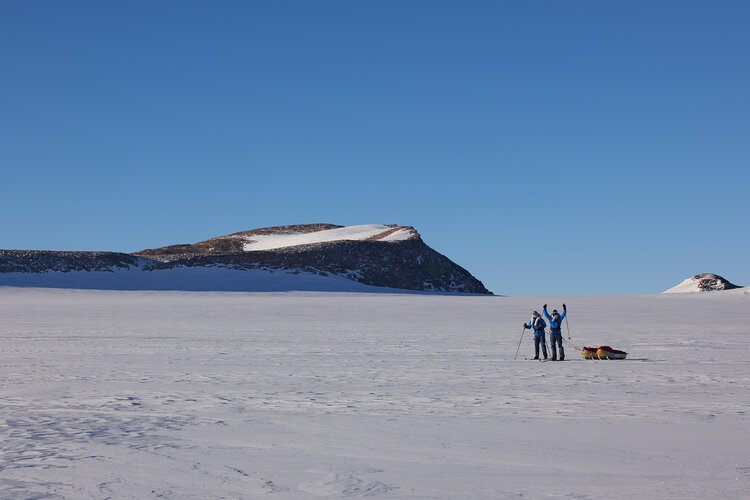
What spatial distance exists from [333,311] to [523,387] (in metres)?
21.8

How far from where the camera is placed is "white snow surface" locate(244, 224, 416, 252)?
2862 inches

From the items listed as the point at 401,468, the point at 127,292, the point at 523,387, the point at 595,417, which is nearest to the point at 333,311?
the point at 127,292

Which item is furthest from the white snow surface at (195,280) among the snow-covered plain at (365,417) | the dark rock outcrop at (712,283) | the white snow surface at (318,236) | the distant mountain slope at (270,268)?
the dark rock outcrop at (712,283)

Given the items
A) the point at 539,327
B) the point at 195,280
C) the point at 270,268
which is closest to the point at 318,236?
the point at 270,268

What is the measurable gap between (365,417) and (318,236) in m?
67.0

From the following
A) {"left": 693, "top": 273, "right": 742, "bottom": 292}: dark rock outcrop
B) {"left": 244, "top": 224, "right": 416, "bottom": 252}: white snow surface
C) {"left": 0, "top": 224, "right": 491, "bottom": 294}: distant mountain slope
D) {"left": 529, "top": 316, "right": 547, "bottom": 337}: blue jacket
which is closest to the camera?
{"left": 529, "top": 316, "right": 547, "bottom": 337}: blue jacket

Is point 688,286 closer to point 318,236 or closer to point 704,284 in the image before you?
point 704,284

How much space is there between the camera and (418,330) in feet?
78.3

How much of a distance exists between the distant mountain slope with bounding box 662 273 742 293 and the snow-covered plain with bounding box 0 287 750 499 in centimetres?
4909

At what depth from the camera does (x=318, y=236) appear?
75750mm

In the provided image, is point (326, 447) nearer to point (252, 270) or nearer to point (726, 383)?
point (726, 383)

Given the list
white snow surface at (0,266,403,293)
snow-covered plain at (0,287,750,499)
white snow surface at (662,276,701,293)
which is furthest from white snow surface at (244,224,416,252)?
snow-covered plain at (0,287,750,499)

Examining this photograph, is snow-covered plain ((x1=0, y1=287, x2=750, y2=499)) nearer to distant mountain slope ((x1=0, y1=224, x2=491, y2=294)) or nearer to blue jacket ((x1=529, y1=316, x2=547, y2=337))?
blue jacket ((x1=529, y1=316, x2=547, y2=337))

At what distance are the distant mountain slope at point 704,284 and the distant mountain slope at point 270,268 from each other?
2017 cm
